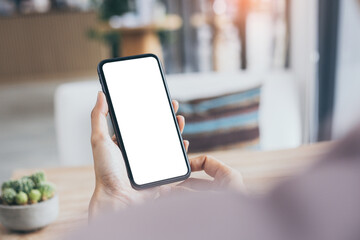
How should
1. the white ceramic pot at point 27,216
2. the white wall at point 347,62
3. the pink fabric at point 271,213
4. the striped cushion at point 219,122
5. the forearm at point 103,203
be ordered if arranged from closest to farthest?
the pink fabric at point 271,213, the forearm at point 103,203, the white ceramic pot at point 27,216, the striped cushion at point 219,122, the white wall at point 347,62

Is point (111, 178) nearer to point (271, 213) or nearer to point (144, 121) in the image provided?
point (144, 121)

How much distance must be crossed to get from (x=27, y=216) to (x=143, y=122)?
0.76ft

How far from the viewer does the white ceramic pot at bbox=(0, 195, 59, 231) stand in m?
0.62

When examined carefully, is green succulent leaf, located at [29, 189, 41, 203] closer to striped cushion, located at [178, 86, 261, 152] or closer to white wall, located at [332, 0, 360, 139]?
striped cushion, located at [178, 86, 261, 152]

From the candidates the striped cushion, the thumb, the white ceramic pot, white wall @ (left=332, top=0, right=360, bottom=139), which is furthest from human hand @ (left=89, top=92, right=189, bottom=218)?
white wall @ (left=332, top=0, right=360, bottom=139)

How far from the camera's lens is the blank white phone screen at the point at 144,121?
0.56 m

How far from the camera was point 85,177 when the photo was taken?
890 millimetres

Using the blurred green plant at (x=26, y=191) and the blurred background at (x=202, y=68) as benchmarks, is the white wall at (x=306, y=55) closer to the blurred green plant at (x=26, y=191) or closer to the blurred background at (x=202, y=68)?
the blurred background at (x=202, y=68)

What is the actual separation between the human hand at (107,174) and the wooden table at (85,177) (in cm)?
16

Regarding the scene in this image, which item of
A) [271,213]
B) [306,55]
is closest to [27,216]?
[271,213]

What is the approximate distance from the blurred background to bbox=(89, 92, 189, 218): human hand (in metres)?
0.28

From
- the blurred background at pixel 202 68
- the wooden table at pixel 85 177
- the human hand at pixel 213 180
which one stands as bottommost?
the blurred background at pixel 202 68

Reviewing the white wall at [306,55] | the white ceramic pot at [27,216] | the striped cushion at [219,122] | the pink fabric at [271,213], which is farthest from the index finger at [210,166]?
the white wall at [306,55]

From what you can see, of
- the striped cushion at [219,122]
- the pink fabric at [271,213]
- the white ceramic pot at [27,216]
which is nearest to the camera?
the pink fabric at [271,213]
